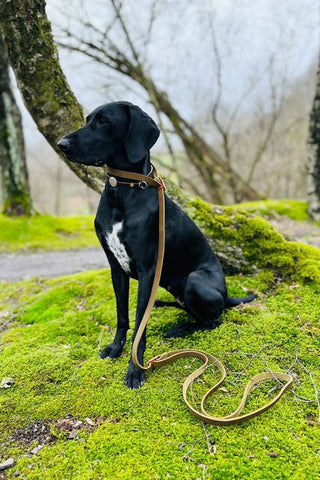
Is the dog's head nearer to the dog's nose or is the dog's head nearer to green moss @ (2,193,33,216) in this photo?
the dog's nose

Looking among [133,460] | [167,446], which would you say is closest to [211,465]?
[167,446]

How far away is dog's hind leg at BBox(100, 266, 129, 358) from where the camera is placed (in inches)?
129

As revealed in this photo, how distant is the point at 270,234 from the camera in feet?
15.8

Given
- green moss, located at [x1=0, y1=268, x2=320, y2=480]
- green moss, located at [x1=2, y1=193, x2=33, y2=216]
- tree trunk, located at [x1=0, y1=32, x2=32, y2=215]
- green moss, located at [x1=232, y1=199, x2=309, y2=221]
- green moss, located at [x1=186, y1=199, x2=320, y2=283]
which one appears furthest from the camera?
green moss, located at [x1=232, y1=199, x2=309, y2=221]

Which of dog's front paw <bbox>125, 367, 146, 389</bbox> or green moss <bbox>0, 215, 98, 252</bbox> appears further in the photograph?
green moss <bbox>0, 215, 98, 252</bbox>

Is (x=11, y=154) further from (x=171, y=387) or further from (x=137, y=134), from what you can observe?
(x=171, y=387)

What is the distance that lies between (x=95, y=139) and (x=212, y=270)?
1.78m

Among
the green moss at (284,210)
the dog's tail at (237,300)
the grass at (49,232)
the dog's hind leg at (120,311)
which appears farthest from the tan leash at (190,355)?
the green moss at (284,210)

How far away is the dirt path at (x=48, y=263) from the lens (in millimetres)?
8344

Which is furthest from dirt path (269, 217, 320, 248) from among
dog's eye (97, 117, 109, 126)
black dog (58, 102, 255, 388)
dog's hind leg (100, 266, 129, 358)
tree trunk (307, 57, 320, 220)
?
dog's eye (97, 117, 109, 126)

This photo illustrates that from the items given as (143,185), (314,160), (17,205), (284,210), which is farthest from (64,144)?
(284,210)

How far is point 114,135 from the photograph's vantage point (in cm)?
283

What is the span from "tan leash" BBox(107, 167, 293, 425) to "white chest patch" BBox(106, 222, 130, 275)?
29cm

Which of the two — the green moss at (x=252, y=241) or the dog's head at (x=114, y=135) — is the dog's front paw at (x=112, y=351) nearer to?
the dog's head at (x=114, y=135)
